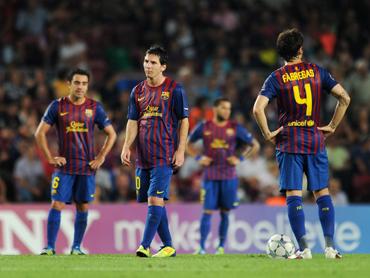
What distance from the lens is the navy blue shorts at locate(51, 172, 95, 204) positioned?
12734mm

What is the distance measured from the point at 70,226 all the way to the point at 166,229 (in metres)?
5.17

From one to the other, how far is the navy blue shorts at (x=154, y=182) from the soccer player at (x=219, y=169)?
14.3 ft

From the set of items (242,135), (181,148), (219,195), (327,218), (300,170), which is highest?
(242,135)

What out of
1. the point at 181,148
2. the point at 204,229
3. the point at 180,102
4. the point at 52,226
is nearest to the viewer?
the point at 181,148

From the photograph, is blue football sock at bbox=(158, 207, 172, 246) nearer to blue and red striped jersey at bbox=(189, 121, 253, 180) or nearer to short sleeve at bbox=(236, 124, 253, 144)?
blue and red striped jersey at bbox=(189, 121, 253, 180)

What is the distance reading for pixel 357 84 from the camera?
2036 cm

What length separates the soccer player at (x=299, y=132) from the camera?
416 inches

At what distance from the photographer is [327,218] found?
10648 mm

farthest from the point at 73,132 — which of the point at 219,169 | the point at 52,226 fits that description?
the point at 219,169

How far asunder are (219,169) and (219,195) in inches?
16.0

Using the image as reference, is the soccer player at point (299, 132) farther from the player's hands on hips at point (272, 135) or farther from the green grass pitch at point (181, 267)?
the green grass pitch at point (181, 267)

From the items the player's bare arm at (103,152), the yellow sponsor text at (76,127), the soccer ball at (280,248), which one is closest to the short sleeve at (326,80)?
the soccer ball at (280,248)

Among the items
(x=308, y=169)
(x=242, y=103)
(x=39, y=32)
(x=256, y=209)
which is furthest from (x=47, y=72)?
(x=308, y=169)

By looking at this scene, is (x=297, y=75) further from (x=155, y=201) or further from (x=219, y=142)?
(x=219, y=142)
